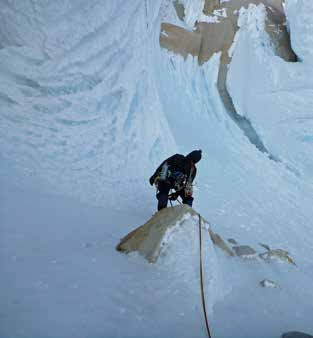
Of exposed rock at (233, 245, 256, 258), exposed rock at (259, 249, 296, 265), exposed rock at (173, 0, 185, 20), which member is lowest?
exposed rock at (259, 249, 296, 265)

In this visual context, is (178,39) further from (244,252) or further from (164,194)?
(244,252)

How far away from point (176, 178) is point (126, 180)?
144cm

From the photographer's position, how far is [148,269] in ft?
11.5

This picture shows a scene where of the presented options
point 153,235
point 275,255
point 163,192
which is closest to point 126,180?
point 163,192

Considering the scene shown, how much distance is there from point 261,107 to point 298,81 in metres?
2.08

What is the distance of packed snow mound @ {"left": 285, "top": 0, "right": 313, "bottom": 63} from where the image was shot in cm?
1537

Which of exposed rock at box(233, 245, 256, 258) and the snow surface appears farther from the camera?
exposed rock at box(233, 245, 256, 258)

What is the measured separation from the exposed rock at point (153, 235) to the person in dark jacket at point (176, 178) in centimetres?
140

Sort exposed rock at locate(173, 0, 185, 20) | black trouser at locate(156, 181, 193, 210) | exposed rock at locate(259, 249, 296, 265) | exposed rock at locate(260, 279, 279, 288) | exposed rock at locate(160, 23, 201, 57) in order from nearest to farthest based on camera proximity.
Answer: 1. exposed rock at locate(260, 279, 279, 288)
2. exposed rock at locate(259, 249, 296, 265)
3. black trouser at locate(156, 181, 193, 210)
4. exposed rock at locate(160, 23, 201, 57)
5. exposed rock at locate(173, 0, 185, 20)

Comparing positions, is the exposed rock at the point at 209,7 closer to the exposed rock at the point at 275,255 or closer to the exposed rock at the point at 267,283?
the exposed rock at the point at 275,255

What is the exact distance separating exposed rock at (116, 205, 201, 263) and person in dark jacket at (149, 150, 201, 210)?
140cm

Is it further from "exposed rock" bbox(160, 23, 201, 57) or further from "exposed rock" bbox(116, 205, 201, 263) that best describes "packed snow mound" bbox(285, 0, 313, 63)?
"exposed rock" bbox(116, 205, 201, 263)

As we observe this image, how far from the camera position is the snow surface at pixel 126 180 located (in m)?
2.94

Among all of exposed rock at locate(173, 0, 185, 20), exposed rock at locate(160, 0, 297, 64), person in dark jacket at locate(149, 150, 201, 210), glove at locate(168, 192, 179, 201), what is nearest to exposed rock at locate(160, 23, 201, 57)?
exposed rock at locate(160, 0, 297, 64)
